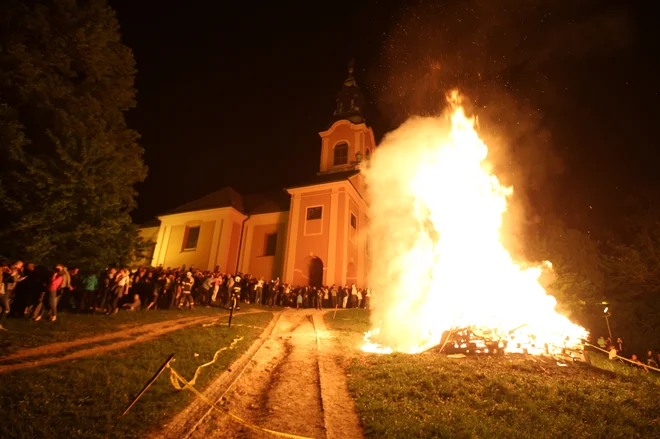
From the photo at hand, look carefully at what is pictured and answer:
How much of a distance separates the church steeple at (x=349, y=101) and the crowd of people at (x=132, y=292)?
19637 mm

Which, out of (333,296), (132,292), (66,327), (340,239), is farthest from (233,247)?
(66,327)

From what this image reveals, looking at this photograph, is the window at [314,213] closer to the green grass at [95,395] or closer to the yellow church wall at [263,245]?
the yellow church wall at [263,245]

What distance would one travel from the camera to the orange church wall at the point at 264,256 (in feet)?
103

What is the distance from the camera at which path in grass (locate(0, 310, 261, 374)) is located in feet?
24.4

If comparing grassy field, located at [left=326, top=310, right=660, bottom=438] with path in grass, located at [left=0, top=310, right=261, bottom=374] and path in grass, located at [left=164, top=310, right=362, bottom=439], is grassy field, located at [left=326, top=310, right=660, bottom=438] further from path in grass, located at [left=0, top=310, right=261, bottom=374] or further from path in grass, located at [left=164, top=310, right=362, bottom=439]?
path in grass, located at [left=0, top=310, right=261, bottom=374]

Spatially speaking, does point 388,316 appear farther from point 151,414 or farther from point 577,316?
point 577,316

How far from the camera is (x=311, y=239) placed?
2972 centimetres

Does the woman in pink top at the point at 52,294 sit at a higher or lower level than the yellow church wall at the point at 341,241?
lower

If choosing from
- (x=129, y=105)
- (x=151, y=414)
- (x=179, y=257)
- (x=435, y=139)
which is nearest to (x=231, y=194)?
(x=179, y=257)

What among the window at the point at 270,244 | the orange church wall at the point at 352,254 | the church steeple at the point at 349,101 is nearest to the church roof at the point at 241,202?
the window at the point at 270,244

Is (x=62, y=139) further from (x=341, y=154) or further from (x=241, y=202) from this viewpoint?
(x=341, y=154)

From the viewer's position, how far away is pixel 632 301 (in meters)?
27.9

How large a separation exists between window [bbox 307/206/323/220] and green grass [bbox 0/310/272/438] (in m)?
21.5

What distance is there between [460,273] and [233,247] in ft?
79.7
